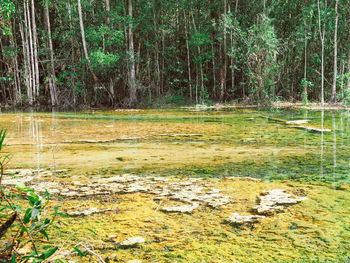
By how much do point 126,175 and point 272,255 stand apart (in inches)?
72.1

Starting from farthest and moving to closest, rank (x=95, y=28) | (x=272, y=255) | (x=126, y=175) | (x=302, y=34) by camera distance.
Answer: (x=95, y=28)
(x=302, y=34)
(x=126, y=175)
(x=272, y=255)

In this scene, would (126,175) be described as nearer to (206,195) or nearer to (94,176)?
(94,176)

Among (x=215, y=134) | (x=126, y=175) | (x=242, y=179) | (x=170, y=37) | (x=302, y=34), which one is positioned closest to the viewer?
(x=242, y=179)

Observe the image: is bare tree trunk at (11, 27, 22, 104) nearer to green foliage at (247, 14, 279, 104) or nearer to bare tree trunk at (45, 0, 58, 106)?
bare tree trunk at (45, 0, 58, 106)

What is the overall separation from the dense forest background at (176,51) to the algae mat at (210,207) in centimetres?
969

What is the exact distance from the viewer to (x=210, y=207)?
233 centimetres

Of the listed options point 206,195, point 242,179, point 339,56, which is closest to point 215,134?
point 242,179

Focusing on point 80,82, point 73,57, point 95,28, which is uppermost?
point 95,28

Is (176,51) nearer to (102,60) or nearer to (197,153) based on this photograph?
(102,60)

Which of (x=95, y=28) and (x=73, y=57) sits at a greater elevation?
(x=95, y=28)

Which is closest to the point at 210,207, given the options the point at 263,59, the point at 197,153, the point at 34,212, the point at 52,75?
the point at 34,212

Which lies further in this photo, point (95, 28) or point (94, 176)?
point (95, 28)

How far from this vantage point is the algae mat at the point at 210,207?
173cm

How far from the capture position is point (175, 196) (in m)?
2.57
